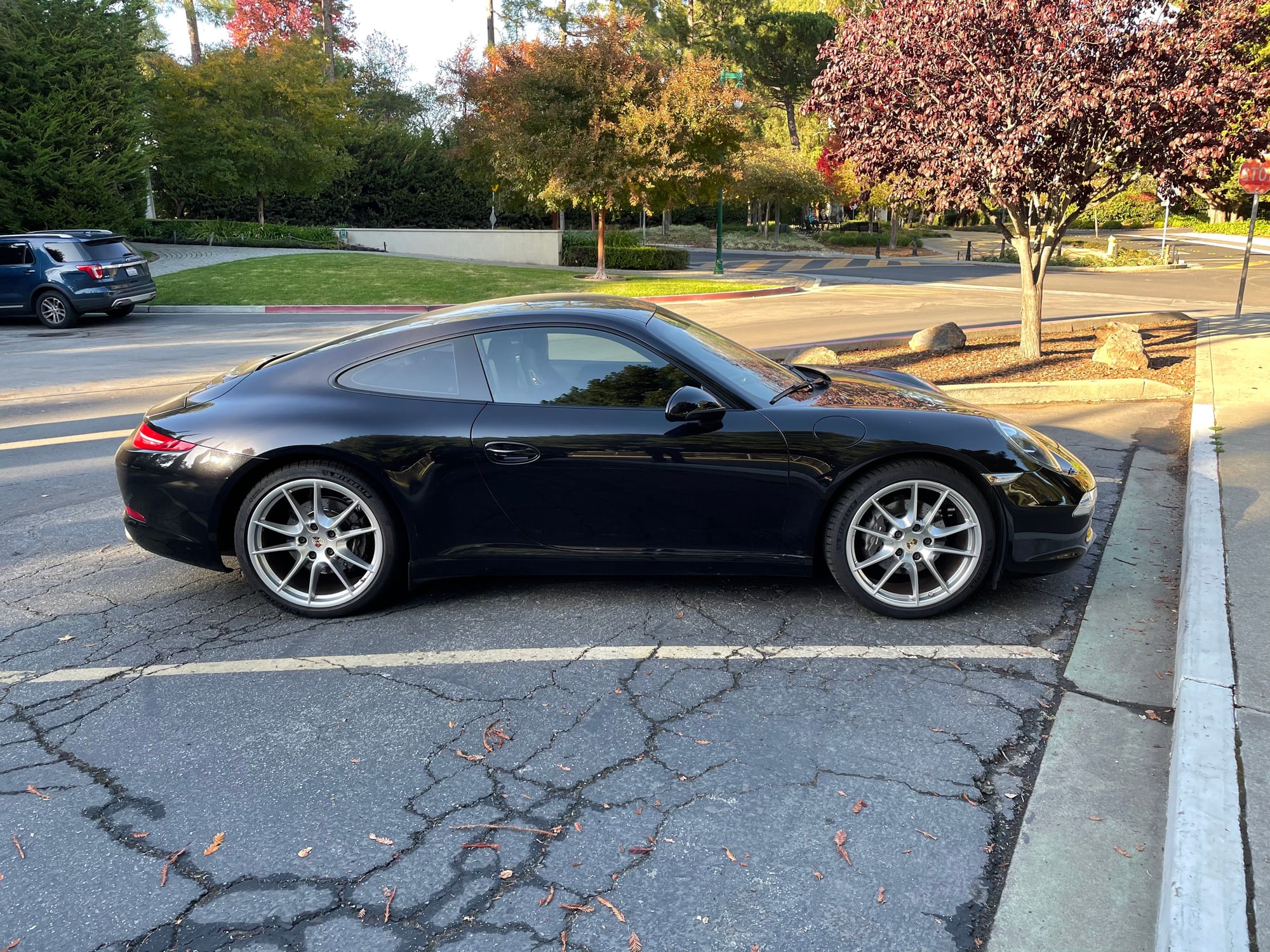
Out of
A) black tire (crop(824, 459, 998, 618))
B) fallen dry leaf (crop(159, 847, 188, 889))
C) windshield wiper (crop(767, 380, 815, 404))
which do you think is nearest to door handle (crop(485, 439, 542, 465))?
windshield wiper (crop(767, 380, 815, 404))

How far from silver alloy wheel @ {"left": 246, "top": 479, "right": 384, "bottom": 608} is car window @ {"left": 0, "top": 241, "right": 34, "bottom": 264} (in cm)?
1696

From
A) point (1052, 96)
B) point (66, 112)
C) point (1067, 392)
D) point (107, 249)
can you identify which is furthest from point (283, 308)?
point (1067, 392)

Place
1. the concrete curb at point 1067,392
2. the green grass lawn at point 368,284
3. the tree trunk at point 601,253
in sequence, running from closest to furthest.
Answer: the concrete curb at point 1067,392 < the green grass lawn at point 368,284 < the tree trunk at point 601,253

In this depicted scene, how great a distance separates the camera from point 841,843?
2.81 m

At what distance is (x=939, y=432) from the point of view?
4.25 metres

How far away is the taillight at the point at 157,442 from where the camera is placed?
14.5 feet

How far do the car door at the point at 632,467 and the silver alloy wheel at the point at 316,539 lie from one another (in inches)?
25.9

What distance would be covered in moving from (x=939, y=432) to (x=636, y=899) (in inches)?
99.4

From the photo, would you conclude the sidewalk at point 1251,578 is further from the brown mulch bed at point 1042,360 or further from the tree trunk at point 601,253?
the tree trunk at point 601,253

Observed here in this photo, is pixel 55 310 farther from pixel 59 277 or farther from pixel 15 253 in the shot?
pixel 15 253

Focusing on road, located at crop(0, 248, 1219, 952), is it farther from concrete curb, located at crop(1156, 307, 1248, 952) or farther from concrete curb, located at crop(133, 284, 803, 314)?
concrete curb, located at crop(133, 284, 803, 314)

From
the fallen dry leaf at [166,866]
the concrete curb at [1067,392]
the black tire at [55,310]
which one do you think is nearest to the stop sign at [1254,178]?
the concrete curb at [1067,392]

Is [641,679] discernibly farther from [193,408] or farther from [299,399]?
[193,408]

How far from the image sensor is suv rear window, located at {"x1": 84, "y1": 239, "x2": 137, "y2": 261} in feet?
59.0
